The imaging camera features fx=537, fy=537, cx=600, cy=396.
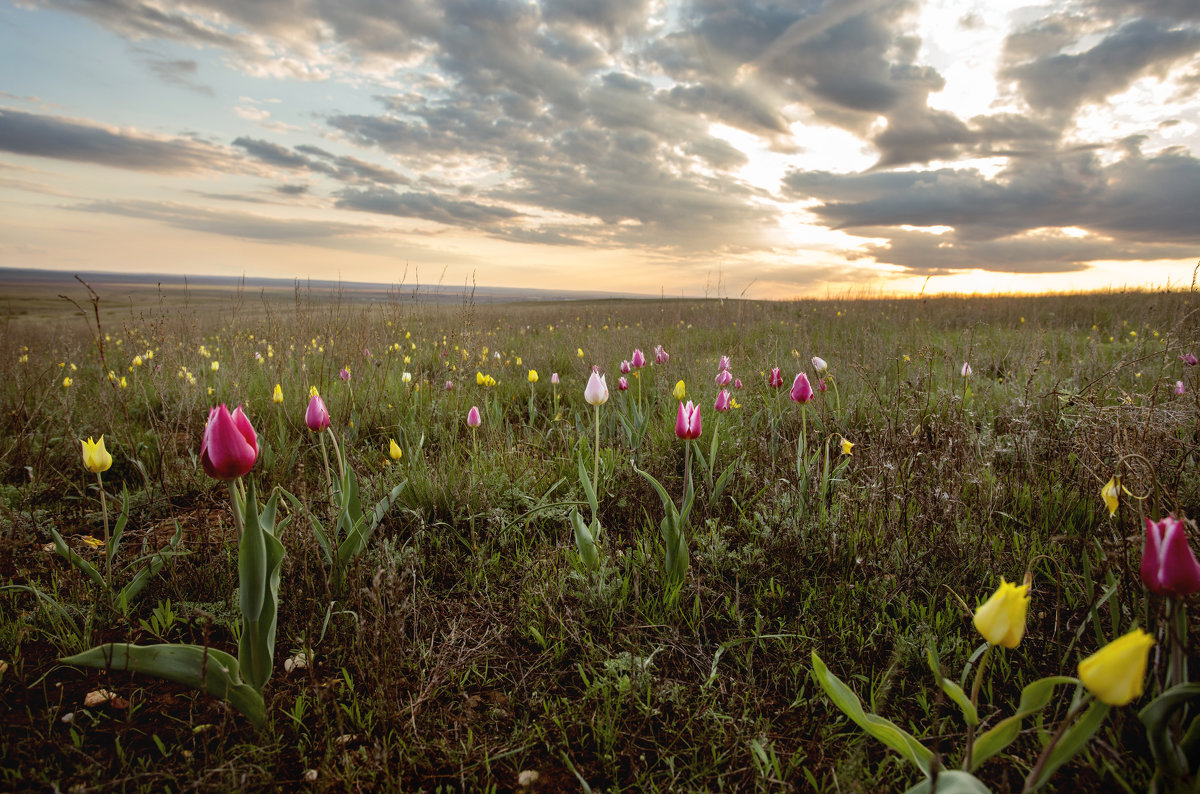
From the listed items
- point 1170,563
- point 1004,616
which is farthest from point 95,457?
point 1170,563

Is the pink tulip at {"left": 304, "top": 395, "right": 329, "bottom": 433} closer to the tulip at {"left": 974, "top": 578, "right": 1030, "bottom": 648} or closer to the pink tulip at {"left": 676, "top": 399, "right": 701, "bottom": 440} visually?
the pink tulip at {"left": 676, "top": 399, "right": 701, "bottom": 440}

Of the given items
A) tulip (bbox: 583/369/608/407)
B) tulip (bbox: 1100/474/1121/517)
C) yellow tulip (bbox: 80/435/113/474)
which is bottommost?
yellow tulip (bbox: 80/435/113/474)

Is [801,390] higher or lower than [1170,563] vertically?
higher

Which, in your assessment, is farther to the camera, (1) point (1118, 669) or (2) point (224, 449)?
(2) point (224, 449)

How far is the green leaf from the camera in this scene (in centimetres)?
96

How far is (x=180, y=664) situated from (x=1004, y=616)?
6.11ft

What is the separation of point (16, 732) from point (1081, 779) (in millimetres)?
2692

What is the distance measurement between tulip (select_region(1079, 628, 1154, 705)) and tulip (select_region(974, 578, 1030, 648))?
14 cm

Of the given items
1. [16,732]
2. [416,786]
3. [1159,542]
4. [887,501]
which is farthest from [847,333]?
[16,732]

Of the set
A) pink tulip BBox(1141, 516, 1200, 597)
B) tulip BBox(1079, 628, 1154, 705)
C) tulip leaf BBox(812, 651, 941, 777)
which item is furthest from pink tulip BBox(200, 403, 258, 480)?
pink tulip BBox(1141, 516, 1200, 597)

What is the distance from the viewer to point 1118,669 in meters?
0.84

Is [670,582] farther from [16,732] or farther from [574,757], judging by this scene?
[16,732]

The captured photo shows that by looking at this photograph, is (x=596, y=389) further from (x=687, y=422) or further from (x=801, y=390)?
(x=801, y=390)

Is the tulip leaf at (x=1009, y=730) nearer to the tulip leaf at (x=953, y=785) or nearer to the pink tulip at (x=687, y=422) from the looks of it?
the tulip leaf at (x=953, y=785)
